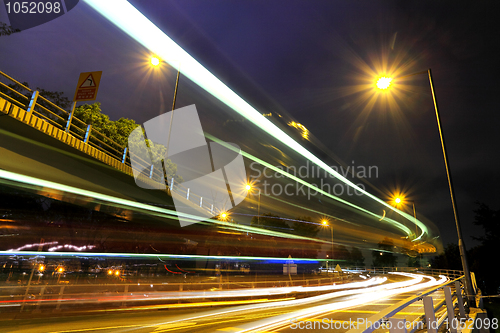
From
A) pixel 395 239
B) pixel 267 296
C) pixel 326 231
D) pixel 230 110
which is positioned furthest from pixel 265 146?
pixel 395 239

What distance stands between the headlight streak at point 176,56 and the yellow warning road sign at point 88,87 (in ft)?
10.9

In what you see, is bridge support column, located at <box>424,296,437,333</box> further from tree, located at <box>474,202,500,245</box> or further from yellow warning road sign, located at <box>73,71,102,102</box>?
tree, located at <box>474,202,500,245</box>

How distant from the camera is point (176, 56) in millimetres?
11789

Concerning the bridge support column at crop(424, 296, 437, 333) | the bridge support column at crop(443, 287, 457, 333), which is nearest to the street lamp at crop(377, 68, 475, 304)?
the bridge support column at crop(443, 287, 457, 333)

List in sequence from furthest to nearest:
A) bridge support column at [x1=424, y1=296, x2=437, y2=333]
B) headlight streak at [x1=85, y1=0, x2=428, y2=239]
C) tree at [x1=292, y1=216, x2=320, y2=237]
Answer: tree at [x1=292, y1=216, x2=320, y2=237]
headlight streak at [x1=85, y1=0, x2=428, y2=239]
bridge support column at [x1=424, y1=296, x2=437, y2=333]

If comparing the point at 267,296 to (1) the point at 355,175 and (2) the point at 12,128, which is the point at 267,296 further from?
(2) the point at 12,128

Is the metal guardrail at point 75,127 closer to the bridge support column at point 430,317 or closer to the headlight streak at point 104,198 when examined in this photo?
the headlight streak at point 104,198

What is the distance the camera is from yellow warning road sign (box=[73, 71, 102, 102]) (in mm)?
12859

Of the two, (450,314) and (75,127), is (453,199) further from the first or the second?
(75,127)

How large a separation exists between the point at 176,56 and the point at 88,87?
438 cm

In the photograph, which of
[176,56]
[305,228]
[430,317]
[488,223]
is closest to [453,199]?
[430,317]

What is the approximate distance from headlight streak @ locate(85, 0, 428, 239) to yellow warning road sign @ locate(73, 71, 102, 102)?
3318mm

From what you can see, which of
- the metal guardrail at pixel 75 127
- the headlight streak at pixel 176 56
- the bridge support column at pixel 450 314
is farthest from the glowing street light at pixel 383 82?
the metal guardrail at pixel 75 127

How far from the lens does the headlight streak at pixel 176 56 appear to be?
31.9 ft
